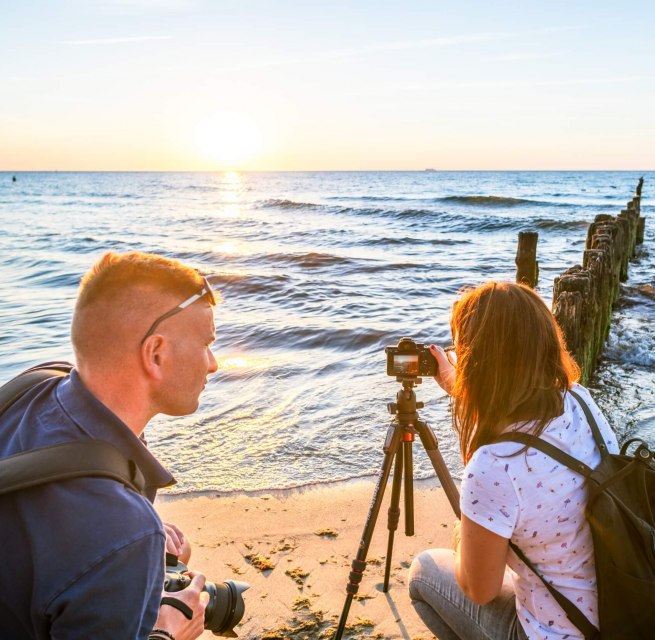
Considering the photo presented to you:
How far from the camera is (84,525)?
149 centimetres

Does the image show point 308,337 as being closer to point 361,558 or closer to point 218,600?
point 361,558

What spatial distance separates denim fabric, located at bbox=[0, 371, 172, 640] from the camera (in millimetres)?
1459

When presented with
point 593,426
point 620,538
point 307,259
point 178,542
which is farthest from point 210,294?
point 307,259

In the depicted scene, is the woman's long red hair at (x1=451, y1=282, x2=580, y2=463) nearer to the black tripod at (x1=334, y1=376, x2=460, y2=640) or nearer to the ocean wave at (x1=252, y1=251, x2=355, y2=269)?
the black tripod at (x1=334, y1=376, x2=460, y2=640)

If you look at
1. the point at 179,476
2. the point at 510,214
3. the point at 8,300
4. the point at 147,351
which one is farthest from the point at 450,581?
the point at 510,214

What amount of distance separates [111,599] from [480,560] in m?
1.23

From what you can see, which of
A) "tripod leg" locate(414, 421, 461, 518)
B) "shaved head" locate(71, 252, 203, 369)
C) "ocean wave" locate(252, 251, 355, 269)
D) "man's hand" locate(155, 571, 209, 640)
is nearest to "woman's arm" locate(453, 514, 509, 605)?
"man's hand" locate(155, 571, 209, 640)

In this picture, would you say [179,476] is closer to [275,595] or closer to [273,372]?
[275,595]

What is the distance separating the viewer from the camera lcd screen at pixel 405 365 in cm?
302

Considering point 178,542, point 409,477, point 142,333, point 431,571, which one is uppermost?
point 142,333

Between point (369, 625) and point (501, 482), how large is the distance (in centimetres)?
177

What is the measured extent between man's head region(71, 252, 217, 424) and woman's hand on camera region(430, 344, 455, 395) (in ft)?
4.17

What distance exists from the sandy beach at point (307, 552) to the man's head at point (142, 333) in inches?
76.8

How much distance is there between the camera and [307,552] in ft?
13.5
